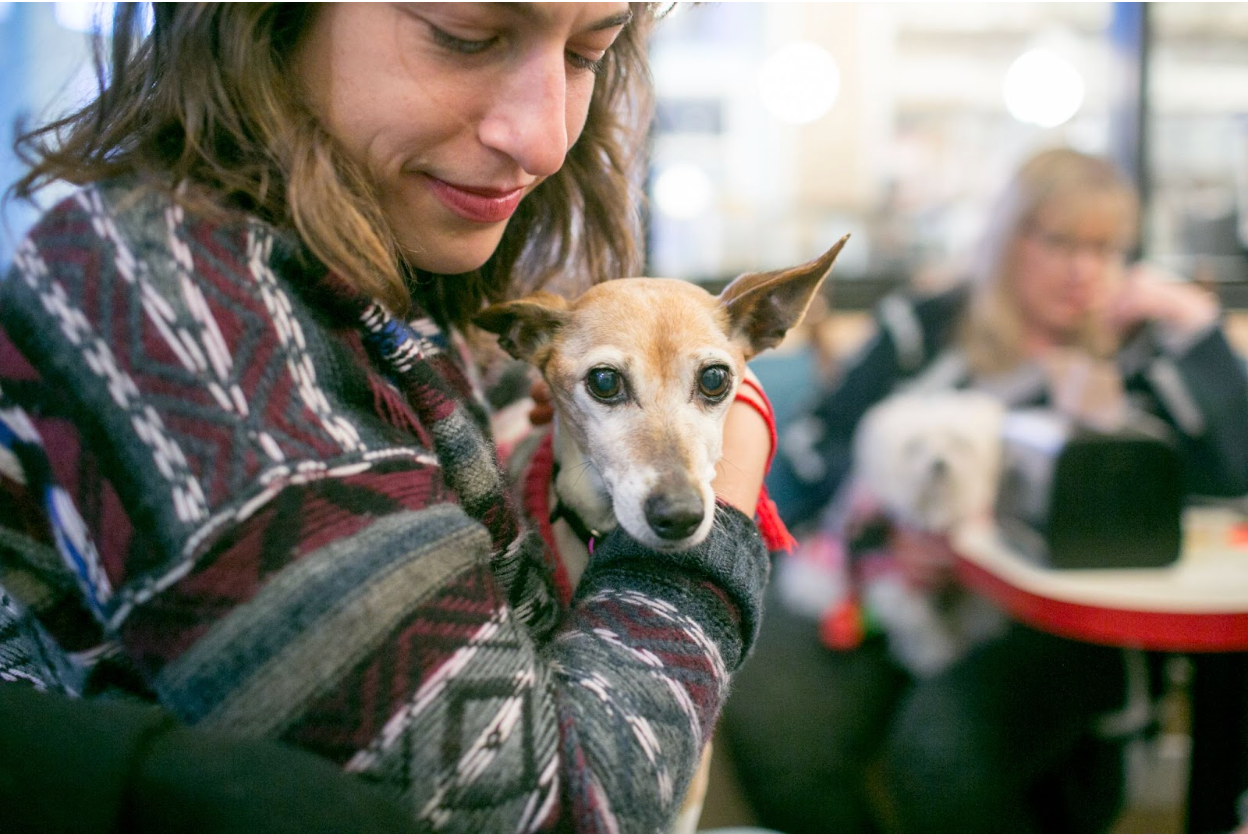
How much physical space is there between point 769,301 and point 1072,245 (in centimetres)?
155

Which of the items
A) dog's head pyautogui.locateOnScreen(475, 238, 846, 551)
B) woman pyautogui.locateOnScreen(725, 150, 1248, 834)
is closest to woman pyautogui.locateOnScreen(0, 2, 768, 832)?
dog's head pyautogui.locateOnScreen(475, 238, 846, 551)

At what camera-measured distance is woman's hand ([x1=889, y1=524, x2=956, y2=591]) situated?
6.93 feet

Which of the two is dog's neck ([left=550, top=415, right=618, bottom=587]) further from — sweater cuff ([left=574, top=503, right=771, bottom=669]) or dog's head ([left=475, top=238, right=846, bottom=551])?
sweater cuff ([left=574, top=503, right=771, bottom=669])

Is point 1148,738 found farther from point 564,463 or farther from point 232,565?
point 232,565

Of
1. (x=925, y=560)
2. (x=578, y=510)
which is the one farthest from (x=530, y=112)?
(x=925, y=560)

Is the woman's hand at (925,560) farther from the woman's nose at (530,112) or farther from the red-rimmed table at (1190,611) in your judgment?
the woman's nose at (530,112)

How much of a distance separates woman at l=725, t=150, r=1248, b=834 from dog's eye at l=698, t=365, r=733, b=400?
1.30 meters

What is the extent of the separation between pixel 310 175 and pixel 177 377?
0.67 feet

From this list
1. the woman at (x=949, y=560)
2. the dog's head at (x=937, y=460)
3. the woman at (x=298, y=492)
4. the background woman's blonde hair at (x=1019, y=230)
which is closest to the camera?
the woman at (x=298, y=492)

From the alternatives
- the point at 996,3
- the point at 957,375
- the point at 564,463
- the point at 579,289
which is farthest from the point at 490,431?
the point at 996,3

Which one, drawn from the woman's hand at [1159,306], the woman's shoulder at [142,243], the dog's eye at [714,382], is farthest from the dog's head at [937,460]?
the woman's shoulder at [142,243]

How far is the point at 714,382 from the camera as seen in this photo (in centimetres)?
95

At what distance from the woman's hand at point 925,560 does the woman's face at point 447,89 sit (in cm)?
168

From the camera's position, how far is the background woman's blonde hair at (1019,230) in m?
2.20
